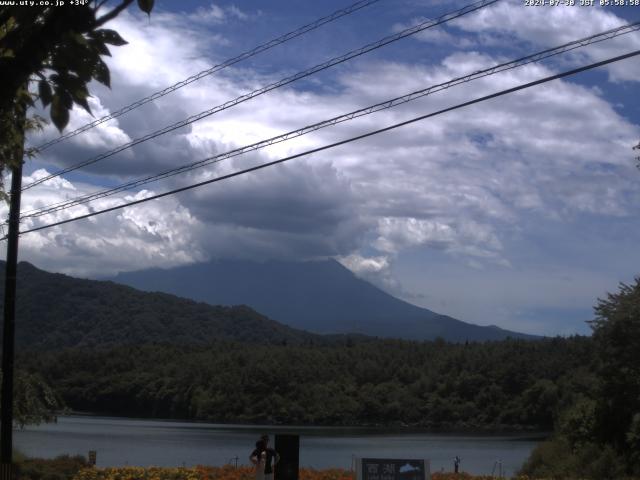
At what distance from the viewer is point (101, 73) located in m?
5.18

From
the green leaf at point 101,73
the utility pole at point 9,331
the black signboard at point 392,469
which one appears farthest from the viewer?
the utility pole at point 9,331

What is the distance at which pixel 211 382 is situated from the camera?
363 ft

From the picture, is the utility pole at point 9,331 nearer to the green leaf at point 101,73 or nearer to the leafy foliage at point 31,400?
the leafy foliage at point 31,400

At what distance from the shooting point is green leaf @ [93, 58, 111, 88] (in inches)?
202

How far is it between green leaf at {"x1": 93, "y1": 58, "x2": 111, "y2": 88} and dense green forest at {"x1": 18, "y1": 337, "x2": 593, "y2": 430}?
88147mm

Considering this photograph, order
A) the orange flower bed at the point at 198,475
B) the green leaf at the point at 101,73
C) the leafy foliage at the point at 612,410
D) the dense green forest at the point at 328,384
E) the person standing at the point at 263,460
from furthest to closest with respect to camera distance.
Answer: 1. the dense green forest at the point at 328,384
2. the leafy foliage at the point at 612,410
3. the orange flower bed at the point at 198,475
4. the person standing at the point at 263,460
5. the green leaf at the point at 101,73

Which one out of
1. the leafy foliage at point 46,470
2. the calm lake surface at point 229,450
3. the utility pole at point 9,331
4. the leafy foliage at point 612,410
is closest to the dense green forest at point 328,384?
the calm lake surface at point 229,450

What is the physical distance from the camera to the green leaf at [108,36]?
5137 millimetres

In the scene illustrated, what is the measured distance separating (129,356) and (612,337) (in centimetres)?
10088

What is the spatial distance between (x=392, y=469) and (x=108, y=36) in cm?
1139

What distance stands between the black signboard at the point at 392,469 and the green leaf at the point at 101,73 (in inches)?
431

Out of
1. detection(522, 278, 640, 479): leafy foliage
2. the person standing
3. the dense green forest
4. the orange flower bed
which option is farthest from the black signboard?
the dense green forest

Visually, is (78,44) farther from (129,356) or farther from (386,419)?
(129,356)

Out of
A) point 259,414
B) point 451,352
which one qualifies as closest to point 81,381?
point 259,414
